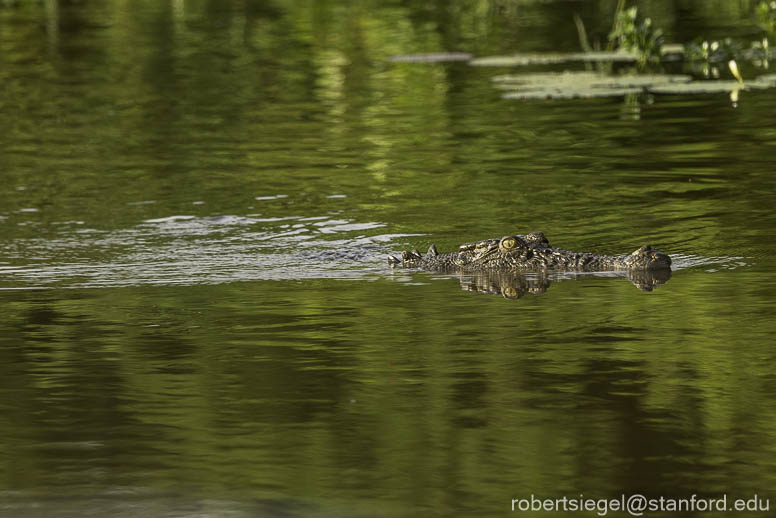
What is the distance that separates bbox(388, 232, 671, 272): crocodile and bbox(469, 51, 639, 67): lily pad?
15166 millimetres

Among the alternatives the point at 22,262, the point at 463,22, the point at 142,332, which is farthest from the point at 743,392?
the point at 463,22

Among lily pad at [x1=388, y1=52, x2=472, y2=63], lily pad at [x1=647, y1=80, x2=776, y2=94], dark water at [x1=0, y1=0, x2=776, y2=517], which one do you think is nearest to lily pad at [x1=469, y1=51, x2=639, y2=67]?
lily pad at [x1=388, y1=52, x2=472, y2=63]

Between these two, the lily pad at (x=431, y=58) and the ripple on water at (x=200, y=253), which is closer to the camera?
the ripple on water at (x=200, y=253)

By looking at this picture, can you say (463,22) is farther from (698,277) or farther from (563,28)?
(698,277)

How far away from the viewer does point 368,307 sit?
1154cm

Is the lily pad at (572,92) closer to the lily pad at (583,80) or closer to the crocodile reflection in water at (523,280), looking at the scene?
the lily pad at (583,80)

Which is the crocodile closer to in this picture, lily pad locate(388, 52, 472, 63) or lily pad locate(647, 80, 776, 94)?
lily pad locate(647, 80, 776, 94)

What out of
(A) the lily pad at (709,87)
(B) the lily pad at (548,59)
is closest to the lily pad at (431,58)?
(B) the lily pad at (548,59)

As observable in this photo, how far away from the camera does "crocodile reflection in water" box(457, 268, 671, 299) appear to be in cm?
1199

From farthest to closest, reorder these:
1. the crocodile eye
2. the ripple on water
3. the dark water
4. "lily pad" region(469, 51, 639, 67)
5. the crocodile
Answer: "lily pad" region(469, 51, 639, 67), the ripple on water, the crocodile eye, the crocodile, the dark water

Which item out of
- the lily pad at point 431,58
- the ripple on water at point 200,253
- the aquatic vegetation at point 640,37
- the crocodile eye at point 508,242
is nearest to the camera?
the crocodile eye at point 508,242

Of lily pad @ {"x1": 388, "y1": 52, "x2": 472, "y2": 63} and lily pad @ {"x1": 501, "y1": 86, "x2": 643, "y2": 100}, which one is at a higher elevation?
lily pad @ {"x1": 501, "y1": 86, "x2": 643, "y2": 100}

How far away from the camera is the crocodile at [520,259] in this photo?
41.0 ft

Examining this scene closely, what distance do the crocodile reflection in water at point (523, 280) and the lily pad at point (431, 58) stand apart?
1745 cm
